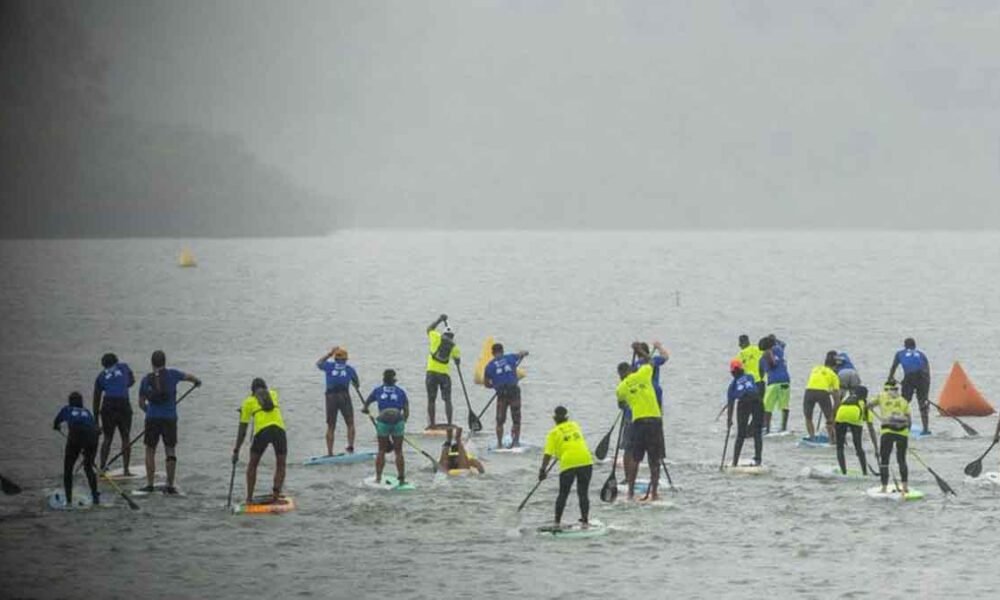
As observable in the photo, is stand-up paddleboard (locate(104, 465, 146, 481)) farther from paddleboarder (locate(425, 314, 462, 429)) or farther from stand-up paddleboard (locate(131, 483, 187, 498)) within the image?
paddleboarder (locate(425, 314, 462, 429))

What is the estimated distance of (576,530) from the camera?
2445cm

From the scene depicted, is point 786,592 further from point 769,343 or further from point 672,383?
point 672,383

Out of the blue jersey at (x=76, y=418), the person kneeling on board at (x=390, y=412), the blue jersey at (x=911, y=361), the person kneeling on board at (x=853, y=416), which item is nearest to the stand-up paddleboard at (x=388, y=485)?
the person kneeling on board at (x=390, y=412)

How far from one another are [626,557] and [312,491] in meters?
7.00

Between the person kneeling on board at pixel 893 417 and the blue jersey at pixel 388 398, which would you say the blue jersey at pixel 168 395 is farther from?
the person kneeling on board at pixel 893 417

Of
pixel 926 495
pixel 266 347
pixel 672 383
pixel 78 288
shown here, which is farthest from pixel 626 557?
pixel 78 288

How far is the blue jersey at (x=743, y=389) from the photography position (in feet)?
93.7

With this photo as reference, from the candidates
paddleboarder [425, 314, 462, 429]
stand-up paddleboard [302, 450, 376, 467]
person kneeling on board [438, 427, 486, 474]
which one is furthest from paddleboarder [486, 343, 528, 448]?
stand-up paddleboard [302, 450, 376, 467]

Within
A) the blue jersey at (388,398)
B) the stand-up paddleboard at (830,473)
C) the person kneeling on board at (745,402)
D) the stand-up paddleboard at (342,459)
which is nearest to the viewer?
the blue jersey at (388,398)

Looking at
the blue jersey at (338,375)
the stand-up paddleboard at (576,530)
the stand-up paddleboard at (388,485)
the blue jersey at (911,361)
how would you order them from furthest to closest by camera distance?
the blue jersey at (911,361) → the blue jersey at (338,375) → the stand-up paddleboard at (388,485) → the stand-up paddleboard at (576,530)

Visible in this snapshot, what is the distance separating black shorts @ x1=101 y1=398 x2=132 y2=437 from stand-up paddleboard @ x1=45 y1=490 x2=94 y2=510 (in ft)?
4.28

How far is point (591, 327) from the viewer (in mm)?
83438

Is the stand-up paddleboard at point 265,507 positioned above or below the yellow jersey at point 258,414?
below

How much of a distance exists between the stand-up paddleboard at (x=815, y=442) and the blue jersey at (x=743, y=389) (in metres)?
4.54
